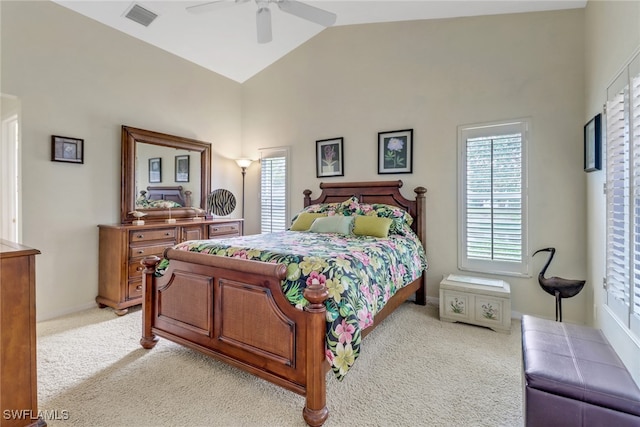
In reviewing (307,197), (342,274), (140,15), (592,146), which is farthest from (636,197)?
(140,15)

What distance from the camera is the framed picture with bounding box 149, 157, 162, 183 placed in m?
4.13

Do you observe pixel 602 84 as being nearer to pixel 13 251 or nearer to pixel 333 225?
pixel 333 225

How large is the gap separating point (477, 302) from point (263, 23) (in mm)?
3343

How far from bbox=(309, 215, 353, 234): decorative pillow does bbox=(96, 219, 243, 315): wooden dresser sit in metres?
1.82

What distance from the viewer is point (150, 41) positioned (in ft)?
13.4

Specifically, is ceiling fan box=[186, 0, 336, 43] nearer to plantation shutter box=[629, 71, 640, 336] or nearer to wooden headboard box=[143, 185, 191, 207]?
plantation shutter box=[629, 71, 640, 336]

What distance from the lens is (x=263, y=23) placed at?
9.36ft

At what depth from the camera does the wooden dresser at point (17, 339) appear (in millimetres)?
1558

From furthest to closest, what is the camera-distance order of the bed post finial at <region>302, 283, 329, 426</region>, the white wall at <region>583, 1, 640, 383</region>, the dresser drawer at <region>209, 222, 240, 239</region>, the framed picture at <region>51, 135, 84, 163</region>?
the dresser drawer at <region>209, 222, 240, 239</region>, the framed picture at <region>51, 135, 84, 163</region>, the white wall at <region>583, 1, 640, 383</region>, the bed post finial at <region>302, 283, 329, 426</region>

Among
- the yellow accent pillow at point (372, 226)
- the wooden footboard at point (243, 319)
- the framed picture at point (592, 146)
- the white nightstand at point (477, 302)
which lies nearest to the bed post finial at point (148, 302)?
the wooden footboard at point (243, 319)

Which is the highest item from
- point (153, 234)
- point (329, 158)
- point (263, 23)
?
point (263, 23)

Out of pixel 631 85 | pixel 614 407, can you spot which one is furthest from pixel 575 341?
pixel 631 85

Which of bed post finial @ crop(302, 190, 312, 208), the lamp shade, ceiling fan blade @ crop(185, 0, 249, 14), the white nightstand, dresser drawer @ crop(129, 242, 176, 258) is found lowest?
the white nightstand

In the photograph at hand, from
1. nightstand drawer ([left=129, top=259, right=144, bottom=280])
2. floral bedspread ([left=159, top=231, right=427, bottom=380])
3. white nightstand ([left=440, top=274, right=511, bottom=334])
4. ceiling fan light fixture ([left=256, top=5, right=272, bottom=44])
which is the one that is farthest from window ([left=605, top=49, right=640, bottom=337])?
nightstand drawer ([left=129, top=259, right=144, bottom=280])
